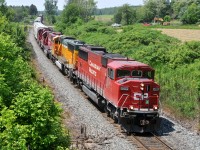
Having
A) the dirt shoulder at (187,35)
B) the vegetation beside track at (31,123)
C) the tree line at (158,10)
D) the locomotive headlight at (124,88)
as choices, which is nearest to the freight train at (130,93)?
the locomotive headlight at (124,88)

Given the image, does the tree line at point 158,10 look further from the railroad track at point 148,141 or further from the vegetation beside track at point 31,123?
the vegetation beside track at point 31,123

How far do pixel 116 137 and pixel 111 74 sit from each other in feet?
11.8

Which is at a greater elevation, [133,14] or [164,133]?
[133,14]

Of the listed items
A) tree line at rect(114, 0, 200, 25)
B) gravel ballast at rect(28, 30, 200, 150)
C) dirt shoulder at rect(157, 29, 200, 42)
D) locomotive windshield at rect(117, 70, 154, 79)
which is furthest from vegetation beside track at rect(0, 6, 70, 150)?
tree line at rect(114, 0, 200, 25)

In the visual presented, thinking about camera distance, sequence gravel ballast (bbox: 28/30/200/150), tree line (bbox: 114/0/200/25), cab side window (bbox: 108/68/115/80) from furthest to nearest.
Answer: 1. tree line (bbox: 114/0/200/25)
2. cab side window (bbox: 108/68/115/80)
3. gravel ballast (bbox: 28/30/200/150)

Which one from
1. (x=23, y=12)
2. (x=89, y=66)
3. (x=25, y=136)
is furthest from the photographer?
(x=23, y=12)

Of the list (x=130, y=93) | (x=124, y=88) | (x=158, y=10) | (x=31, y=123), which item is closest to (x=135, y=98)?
(x=130, y=93)

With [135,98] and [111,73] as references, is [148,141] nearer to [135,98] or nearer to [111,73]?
[135,98]

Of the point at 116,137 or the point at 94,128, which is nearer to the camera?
the point at 116,137

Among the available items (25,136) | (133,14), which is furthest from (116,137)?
(133,14)

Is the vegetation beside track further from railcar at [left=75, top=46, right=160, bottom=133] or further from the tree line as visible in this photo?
the tree line

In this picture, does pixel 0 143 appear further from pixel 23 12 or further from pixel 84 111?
pixel 23 12

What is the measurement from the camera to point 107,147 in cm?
1658

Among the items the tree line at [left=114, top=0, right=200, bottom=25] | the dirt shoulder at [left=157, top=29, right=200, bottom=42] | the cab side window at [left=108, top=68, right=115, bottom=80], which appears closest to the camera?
the cab side window at [left=108, top=68, right=115, bottom=80]
